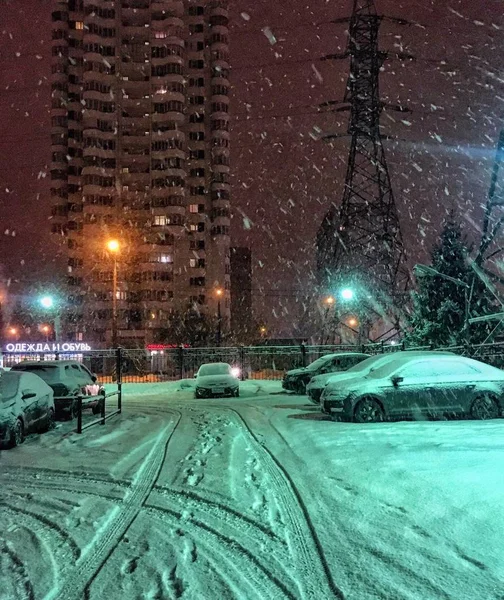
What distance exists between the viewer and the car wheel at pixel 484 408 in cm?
1285

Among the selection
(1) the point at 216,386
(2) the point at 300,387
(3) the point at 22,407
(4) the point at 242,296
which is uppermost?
(4) the point at 242,296

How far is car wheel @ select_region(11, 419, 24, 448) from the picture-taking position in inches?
423

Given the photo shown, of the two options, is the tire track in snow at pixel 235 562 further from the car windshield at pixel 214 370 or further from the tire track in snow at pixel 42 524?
the car windshield at pixel 214 370

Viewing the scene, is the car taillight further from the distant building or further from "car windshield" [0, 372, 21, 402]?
the distant building

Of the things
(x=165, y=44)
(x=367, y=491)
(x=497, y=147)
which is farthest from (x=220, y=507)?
(x=165, y=44)

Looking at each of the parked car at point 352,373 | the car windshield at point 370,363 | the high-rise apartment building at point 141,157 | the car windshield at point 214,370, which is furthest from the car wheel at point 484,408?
the high-rise apartment building at point 141,157

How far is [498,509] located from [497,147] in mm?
18070

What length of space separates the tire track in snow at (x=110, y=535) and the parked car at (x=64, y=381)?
21.4 feet

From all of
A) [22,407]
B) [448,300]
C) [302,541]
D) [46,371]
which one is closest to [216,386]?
[46,371]

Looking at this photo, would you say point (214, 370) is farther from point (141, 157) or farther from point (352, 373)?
point (141, 157)

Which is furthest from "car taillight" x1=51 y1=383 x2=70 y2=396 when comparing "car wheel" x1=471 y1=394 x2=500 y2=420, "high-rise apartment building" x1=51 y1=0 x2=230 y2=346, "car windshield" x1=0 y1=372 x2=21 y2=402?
"high-rise apartment building" x1=51 y1=0 x2=230 y2=346

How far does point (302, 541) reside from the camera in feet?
17.2

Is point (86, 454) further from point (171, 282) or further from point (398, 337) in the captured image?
point (171, 282)

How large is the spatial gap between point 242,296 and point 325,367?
320ft
